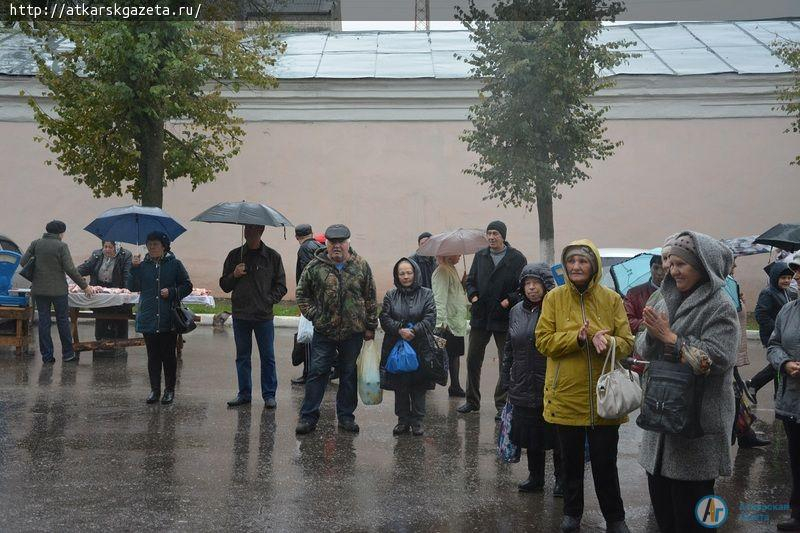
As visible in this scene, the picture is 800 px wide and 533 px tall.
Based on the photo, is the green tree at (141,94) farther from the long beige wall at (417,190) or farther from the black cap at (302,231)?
the black cap at (302,231)

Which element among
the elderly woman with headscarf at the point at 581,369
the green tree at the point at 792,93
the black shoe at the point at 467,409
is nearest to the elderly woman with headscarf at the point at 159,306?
the black shoe at the point at 467,409

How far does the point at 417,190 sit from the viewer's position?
70.0 feet

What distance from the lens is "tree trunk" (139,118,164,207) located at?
57.3 feet

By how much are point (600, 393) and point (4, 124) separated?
61.9 ft

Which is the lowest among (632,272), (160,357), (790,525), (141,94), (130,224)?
(790,525)

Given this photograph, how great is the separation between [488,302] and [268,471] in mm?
3430

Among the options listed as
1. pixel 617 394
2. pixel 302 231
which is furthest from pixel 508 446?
pixel 302 231

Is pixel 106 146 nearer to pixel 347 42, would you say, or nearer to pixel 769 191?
pixel 347 42

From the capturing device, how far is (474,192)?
21172mm

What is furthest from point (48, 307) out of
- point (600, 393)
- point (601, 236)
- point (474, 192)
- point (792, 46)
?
point (792, 46)

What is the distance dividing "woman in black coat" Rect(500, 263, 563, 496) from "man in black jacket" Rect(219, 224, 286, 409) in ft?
10.9

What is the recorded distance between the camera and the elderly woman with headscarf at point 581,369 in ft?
19.0

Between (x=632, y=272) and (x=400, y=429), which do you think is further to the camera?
(x=632, y=272)

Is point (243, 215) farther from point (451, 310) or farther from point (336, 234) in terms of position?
point (451, 310)
